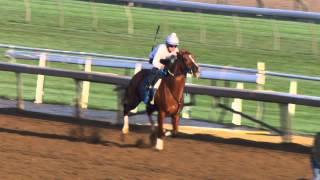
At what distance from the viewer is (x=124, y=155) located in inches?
389

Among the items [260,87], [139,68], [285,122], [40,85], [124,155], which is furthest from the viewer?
[40,85]

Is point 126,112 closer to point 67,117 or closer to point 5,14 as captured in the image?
point 67,117

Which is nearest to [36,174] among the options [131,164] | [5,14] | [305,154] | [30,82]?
[131,164]

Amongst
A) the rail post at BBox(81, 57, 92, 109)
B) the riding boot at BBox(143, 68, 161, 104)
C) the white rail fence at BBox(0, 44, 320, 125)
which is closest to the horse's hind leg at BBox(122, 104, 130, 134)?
the riding boot at BBox(143, 68, 161, 104)

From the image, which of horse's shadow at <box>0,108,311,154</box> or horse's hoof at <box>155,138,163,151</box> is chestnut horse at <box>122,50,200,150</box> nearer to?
horse's hoof at <box>155,138,163,151</box>

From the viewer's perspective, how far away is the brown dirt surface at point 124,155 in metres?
8.62

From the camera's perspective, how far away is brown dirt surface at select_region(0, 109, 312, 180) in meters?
8.62

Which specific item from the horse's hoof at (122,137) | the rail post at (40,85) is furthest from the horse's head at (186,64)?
the rail post at (40,85)

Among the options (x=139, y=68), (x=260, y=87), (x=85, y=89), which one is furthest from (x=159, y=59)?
(x=85, y=89)

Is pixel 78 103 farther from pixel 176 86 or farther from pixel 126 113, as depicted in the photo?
pixel 176 86

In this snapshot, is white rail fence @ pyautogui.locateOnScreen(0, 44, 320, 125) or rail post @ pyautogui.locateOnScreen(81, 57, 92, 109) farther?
rail post @ pyautogui.locateOnScreen(81, 57, 92, 109)

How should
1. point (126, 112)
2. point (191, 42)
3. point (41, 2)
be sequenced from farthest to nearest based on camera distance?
point (41, 2), point (191, 42), point (126, 112)

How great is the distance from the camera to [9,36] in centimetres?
2317

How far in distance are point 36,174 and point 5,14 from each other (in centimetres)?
2014
